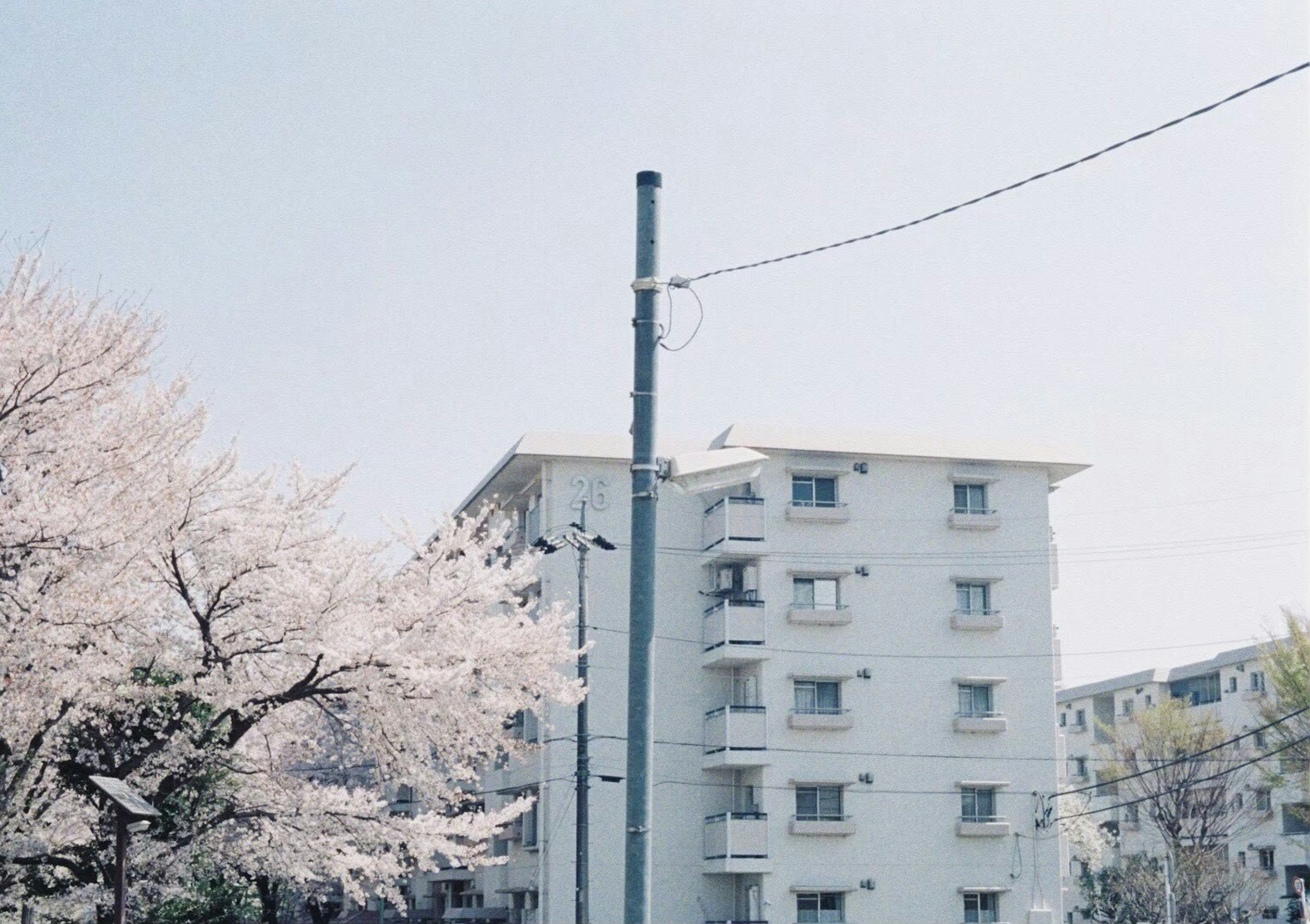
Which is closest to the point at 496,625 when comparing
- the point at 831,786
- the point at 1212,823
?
the point at 831,786

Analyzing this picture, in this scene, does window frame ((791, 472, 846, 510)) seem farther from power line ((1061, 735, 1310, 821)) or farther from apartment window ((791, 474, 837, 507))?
power line ((1061, 735, 1310, 821))

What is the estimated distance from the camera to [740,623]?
126 ft

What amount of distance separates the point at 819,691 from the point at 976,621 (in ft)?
15.5

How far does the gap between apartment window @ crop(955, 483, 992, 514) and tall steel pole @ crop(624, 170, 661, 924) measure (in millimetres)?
33770

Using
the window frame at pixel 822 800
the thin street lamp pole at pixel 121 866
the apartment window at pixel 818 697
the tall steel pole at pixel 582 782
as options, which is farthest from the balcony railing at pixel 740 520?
the thin street lamp pole at pixel 121 866

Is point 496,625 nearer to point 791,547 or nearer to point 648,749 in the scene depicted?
point 648,749

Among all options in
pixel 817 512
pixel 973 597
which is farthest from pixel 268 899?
pixel 973 597

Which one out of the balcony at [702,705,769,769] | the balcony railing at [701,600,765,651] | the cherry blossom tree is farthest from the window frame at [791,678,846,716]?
the cherry blossom tree

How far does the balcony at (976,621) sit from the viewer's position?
131ft

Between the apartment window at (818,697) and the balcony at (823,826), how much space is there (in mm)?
2593

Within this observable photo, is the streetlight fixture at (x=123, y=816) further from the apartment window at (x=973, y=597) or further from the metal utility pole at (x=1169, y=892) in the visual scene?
the metal utility pole at (x=1169, y=892)

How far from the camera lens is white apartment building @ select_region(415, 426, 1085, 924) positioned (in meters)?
37.7

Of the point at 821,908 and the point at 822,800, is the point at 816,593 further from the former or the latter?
the point at 821,908

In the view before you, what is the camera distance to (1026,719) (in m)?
40.3
